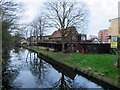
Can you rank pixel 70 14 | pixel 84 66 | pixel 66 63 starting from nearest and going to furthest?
pixel 84 66
pixel 66 63
pixel 70 14

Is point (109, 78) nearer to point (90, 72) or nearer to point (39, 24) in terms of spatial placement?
point (90, 72)

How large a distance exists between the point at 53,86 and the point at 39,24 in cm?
6454

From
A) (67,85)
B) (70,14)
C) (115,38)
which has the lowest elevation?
(67,85)

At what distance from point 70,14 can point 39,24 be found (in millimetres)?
35959

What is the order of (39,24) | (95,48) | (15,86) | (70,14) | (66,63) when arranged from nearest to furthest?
(15,86) < (66,63) < (95,48) < (70,14) < (39,24)

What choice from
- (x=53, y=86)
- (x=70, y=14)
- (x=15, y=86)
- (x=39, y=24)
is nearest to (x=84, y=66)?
(x=53, y=86)

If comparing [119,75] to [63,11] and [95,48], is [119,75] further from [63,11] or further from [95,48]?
[63,11]

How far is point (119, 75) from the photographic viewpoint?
61.9ft

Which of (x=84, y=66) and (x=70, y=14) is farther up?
(x=70, y=14)

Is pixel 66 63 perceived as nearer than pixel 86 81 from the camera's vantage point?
No

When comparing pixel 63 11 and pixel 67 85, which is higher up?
pixel 63 11

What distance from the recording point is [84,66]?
25.1 meters

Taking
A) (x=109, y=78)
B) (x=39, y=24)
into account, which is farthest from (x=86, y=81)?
(x=39, y=24)

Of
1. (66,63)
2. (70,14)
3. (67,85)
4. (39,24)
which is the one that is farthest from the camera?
(39,24)
